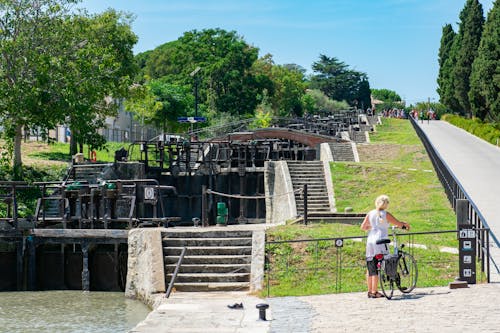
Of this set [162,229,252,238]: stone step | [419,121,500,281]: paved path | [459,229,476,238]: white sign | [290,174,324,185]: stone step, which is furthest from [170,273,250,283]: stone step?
[290,174,324,185]: stone step

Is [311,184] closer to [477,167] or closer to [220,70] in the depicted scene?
[477,167]

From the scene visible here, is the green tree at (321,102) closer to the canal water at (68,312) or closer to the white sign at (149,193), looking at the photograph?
the white sign at (149,193)

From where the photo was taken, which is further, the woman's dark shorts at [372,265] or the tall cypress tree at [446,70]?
the tall cypress tree at [446,70]

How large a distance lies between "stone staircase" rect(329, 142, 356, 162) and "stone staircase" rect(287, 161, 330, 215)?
19.4 feet

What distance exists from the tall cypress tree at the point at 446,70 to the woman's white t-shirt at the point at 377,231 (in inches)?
2883

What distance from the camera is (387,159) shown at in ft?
Answer: 160

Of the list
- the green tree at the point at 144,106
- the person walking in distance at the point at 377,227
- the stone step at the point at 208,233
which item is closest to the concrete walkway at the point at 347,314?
the person walking in distance at the point at 377,227

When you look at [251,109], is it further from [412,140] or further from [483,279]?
[483,279]

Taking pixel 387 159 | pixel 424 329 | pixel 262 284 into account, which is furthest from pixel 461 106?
pixel 424 329

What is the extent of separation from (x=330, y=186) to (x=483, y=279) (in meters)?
21.6

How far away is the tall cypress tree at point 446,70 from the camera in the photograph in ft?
291

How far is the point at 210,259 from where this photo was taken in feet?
71.8

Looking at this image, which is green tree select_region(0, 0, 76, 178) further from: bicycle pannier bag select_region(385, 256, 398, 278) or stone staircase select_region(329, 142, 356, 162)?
bicycle pannier bag select_region(385, 256, 398, 278)

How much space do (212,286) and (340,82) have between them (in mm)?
119025
